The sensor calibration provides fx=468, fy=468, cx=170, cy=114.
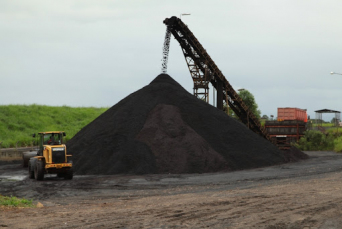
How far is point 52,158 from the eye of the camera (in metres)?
24.2

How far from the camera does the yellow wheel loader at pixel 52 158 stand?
79.4 feet

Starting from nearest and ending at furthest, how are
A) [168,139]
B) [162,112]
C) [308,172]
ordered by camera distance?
1. [308,172]
2. [168,139]
3. [162,112]

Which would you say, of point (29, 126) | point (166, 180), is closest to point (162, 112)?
point (166, 180)

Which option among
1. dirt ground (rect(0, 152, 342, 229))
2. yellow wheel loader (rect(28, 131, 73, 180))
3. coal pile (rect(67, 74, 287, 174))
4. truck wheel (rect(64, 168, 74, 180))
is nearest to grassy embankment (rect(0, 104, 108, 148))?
coal pile (rect(67, 74, 287, 174))

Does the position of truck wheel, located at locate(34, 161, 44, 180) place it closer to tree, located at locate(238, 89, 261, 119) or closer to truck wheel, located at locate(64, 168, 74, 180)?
truck wheel, located at locate(64, 168, 74, 180)

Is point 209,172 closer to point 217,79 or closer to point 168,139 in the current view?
point 168,139

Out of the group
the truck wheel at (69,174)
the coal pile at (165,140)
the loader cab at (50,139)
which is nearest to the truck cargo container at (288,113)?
the coal pile at (165,140)

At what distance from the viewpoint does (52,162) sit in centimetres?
2417

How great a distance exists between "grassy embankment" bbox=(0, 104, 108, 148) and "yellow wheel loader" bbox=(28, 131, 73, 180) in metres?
24.3

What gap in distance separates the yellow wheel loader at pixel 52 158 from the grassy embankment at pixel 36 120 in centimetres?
2433

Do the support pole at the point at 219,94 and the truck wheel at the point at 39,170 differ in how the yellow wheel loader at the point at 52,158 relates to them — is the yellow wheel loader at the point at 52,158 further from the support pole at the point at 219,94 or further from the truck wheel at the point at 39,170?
the support pole at the point at 219,94

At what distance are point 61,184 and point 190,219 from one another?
512 inches

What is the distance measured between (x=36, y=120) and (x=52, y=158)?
3802 cm

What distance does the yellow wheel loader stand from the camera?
2420cm
